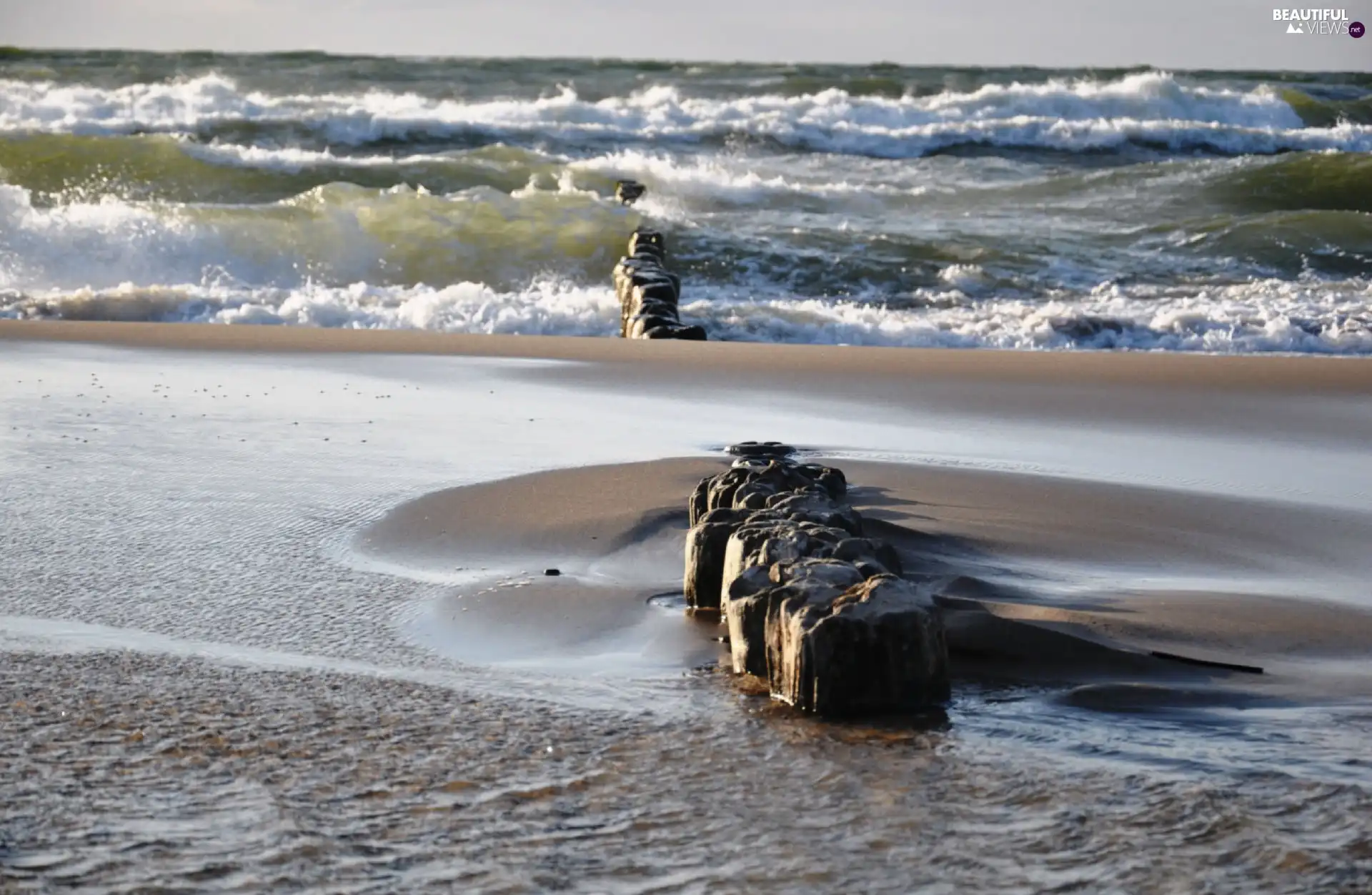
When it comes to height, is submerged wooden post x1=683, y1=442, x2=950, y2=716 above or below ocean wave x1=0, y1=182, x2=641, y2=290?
below

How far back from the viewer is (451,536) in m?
4.32

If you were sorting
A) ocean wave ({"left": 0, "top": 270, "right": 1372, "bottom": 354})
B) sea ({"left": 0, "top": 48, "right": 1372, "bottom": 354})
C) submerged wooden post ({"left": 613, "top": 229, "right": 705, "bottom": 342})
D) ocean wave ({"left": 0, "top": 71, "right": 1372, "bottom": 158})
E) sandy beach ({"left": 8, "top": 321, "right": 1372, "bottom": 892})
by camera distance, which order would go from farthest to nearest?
ocean wave ({"left": 0, "top": 71, "right": 1372, "bottom": 158}) < sea ({"left": 0, "top": 48, "right": 1372, "bottom": 354}) < ocean wave ({"left": 0, "top": 270, "right": 1372, "bottom": 354}) < submerged wooden post ({"left": 613, "top": 229, "right": 705, "bottom": 342}) < sandy beach ({"left": 8, "top": 321, "right": 1372, "bottom": 892})

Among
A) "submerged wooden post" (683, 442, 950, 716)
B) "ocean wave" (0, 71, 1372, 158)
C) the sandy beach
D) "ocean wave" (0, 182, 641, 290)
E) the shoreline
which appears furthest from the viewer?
"ocean wave" (0, 71, 1372, 158)

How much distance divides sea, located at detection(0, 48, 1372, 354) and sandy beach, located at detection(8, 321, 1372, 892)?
4.50m

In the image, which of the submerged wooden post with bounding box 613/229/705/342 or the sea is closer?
the submerged wooden post with bounding box 613/229/705/342

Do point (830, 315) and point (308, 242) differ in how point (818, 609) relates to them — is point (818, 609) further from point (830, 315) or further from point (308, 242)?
point (308, 242)

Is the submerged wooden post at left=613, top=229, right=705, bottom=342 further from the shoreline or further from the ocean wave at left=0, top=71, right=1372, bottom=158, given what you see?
the ocean wave at left=0, top=71, right=1372, bottom=158

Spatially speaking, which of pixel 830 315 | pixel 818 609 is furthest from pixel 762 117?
pixel 818 609

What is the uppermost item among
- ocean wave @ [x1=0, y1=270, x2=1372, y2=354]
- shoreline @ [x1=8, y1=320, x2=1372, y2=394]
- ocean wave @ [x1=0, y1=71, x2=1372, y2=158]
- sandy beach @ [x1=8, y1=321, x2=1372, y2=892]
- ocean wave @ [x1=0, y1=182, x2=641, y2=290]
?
ocean wave @ [x1=0, y1=71, x2=1372, y2=158]

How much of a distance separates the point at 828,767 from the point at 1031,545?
1998 millimetres

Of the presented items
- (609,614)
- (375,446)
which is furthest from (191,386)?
(609,614)

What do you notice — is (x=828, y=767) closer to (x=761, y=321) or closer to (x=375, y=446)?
(x=375, y=446)

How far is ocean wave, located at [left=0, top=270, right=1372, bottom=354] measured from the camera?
10.4 meters

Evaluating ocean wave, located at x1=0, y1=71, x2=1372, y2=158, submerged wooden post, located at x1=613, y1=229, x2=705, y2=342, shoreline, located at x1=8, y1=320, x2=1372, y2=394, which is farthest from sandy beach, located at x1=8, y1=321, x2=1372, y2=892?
ocean wave, located at x1=0, y1=71, x2=1372, y2=158
